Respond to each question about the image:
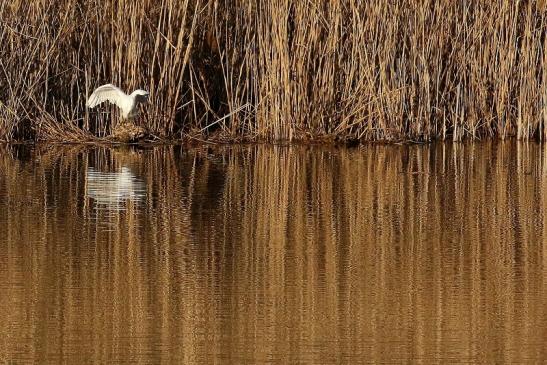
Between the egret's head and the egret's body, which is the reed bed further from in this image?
the egret's head

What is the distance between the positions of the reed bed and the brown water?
1503 mm

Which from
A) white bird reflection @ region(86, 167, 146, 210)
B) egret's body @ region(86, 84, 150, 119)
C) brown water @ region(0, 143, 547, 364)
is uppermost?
egret's body @ region(86, 84, 150, 119)

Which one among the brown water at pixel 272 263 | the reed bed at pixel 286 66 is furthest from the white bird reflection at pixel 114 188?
the reed bed at pixel 286 66

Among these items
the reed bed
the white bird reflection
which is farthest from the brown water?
the reed bed

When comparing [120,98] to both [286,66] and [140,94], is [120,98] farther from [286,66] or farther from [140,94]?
[286,66]

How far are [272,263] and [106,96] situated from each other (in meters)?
5.19

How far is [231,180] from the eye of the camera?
30.0ft

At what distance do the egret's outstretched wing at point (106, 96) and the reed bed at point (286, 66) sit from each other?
1.42 feet

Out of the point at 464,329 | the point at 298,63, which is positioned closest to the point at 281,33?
the point at 298,63

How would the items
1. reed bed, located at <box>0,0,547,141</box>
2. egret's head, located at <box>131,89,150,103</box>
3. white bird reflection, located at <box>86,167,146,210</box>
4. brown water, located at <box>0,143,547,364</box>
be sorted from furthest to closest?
reed bed, located at <box>0,0,547,141</box> → egret's head, located at <box>131,89,150,103</box> → white bird reflection, located at <box>86,167,146,210</box> → brown water, located at <box>0,143,547,364</box>

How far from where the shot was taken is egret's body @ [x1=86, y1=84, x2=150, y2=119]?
1091 cm

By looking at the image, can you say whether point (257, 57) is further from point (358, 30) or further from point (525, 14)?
point (525, 14)

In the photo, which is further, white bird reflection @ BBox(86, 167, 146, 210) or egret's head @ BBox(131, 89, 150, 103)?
egret's head @ BBox(131, 89, 150, 103)

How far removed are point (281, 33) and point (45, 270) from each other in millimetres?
5851
